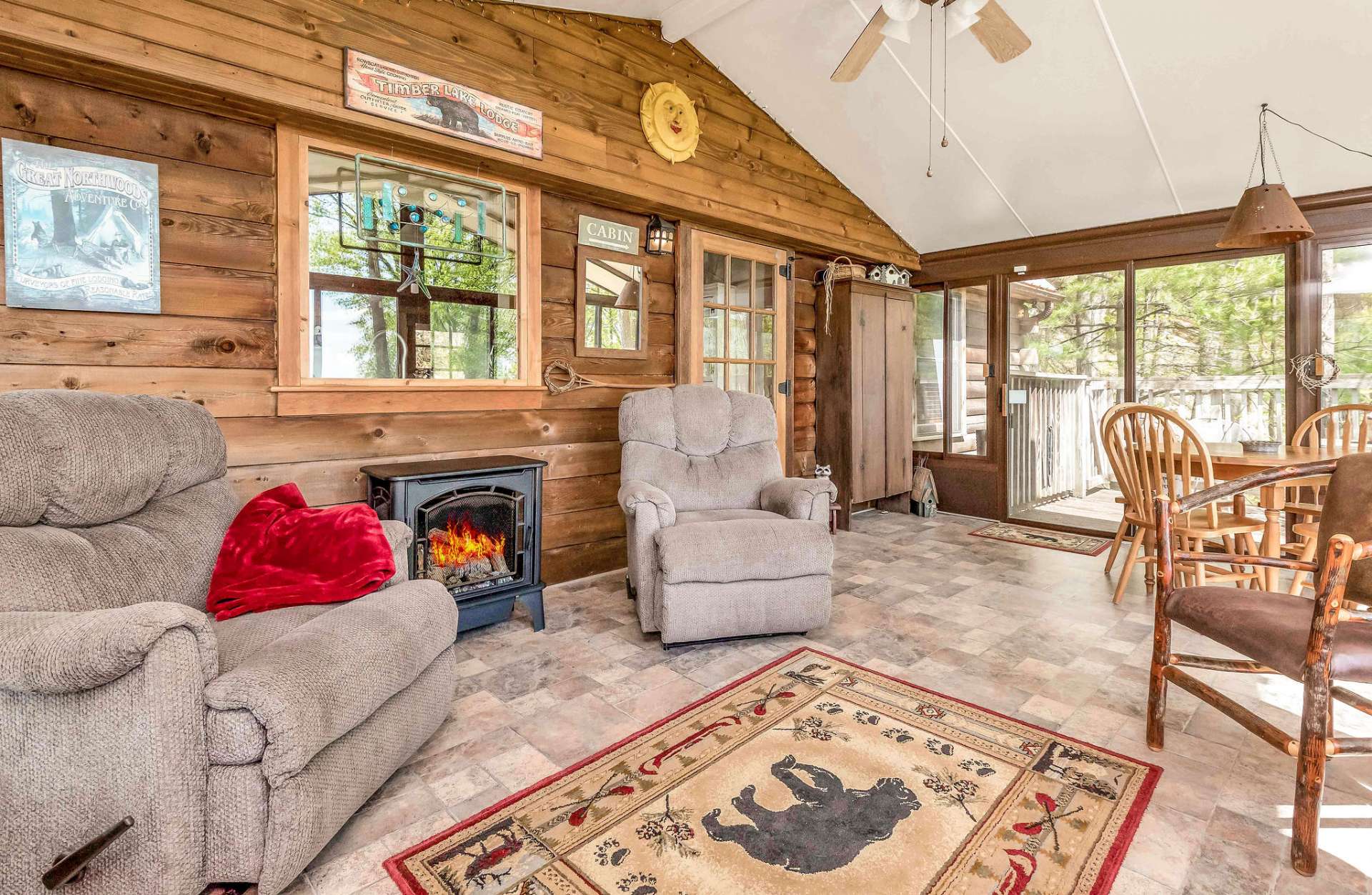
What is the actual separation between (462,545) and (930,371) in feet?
14.0

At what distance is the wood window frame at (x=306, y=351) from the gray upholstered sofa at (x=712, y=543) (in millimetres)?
783

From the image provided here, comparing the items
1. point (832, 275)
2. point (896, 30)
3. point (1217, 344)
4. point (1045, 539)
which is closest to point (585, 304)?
Result: point (896, 30)

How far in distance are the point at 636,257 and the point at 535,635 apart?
2.13 metres

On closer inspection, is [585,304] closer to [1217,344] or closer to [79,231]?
[79,231]

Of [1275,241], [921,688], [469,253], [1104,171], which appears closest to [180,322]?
[469,253]

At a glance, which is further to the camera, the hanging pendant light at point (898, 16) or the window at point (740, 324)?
the window at point (740, 324)

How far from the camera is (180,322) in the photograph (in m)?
2.38

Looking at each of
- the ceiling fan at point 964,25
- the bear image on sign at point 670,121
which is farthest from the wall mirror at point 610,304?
the ceiling fan at point 964,25

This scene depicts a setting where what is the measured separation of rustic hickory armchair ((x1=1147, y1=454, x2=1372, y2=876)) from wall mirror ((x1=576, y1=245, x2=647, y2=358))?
2612 millimetres

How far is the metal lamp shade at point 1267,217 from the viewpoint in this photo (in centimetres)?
280

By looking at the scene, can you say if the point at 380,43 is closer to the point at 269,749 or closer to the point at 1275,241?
the point at 269,749

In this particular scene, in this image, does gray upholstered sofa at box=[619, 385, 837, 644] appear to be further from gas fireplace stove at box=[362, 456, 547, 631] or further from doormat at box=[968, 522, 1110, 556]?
doormat at box=[968, 522, 1110, 556]

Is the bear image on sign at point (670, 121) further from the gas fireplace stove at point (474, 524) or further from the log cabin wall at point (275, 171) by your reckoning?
the gas fireplace stove at point (474, 524)

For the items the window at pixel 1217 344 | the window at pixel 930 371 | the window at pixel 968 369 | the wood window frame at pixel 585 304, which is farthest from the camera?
the window at pixel 930 371
